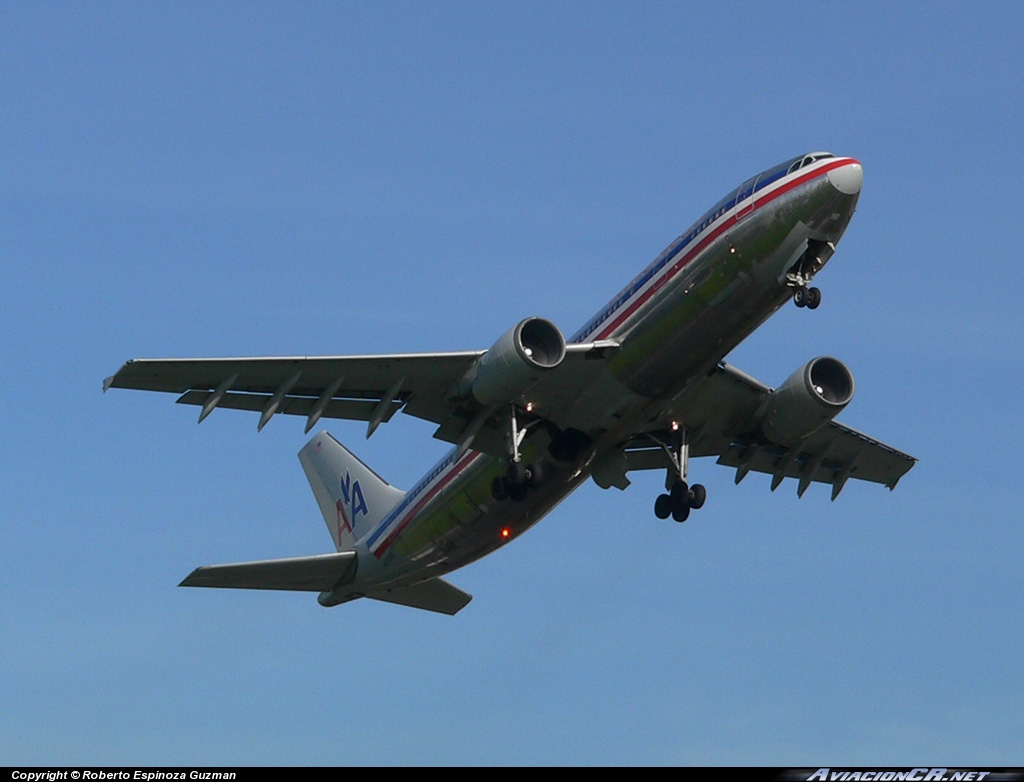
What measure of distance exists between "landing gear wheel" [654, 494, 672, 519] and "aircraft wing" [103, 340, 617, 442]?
Result: 15.5 feet

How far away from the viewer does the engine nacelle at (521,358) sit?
104 feet

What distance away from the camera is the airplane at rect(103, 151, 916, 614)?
3092 cm

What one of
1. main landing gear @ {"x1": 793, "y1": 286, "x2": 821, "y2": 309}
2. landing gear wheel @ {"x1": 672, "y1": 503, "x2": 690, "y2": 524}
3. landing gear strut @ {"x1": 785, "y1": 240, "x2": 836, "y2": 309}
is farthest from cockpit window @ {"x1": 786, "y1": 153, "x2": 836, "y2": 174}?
landing gear wheel @ {"x1": 672, "y1": 503, "x2": 690, "y2": 524}

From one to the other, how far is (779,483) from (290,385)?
549 inches

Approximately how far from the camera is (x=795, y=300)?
30984mm

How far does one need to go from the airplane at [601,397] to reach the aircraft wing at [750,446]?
2.1 inches

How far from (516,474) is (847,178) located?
30.8ft

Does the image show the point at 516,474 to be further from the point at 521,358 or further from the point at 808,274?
the point at 808,274

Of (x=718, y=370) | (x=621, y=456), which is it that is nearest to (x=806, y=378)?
(x=718, y=370)

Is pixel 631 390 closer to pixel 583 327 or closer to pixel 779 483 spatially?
pixel 583 327

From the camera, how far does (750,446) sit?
38.3 m
